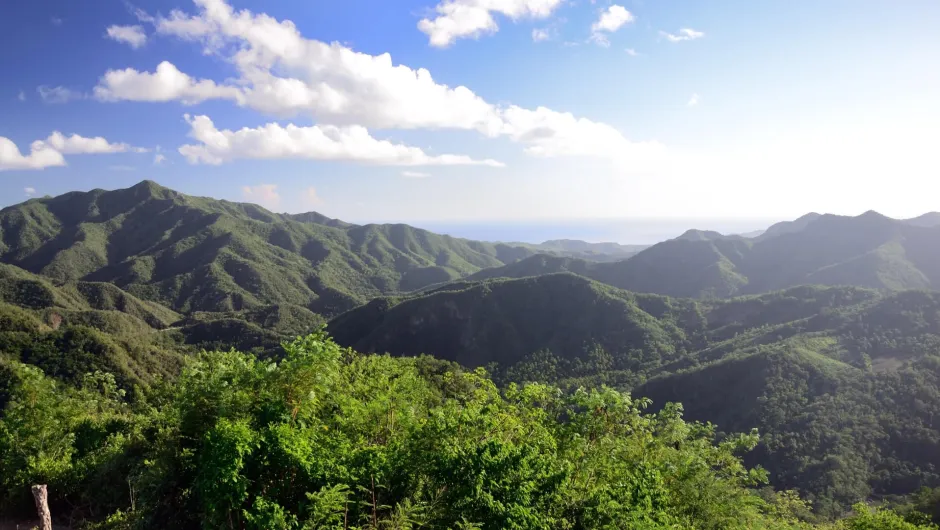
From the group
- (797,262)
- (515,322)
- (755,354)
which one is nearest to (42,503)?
(755,354)

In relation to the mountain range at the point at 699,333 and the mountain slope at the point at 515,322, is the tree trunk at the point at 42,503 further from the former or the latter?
the mountain slope at the point at 515,322

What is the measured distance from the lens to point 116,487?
16.0 meters

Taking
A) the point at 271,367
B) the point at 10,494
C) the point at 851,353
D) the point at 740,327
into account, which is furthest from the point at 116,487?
the point at 740,327

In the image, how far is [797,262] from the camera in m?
178

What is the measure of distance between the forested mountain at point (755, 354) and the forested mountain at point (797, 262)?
146ft

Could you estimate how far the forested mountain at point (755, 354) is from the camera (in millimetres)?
64000

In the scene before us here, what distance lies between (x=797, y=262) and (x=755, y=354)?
121230 mm

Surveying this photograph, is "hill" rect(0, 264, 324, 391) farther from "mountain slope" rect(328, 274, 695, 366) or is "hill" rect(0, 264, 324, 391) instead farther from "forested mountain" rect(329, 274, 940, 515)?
"forested mountain" rect(329, 274, 940, 515)

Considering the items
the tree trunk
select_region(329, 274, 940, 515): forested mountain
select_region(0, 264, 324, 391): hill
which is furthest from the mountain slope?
the tree trunk

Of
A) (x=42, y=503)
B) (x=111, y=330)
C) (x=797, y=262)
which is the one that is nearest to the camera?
(x=42, y=503)

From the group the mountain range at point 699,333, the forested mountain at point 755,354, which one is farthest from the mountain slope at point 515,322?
the mountain range at point 699,333

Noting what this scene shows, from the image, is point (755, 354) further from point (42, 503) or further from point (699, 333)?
point (42, 503)

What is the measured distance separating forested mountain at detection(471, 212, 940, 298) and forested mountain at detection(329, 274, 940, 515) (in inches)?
1755

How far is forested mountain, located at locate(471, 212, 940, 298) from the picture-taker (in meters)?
152
